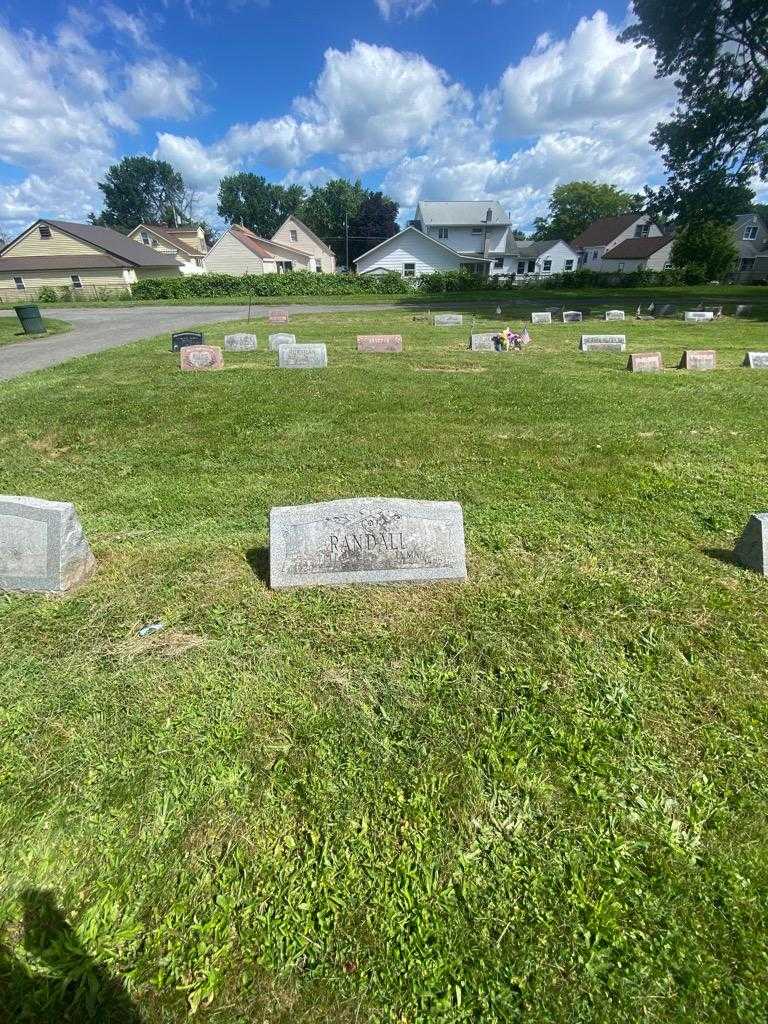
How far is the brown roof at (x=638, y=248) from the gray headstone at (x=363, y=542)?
66.0 meters

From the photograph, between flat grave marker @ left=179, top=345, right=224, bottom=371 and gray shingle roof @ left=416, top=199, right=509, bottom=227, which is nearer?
flat grave marker @ left=179, top=345, right=224, bottom=371

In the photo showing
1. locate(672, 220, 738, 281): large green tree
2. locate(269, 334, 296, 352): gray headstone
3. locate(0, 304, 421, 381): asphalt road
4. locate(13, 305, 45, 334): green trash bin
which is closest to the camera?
locate(269, 334, 296, 352): gray headstone

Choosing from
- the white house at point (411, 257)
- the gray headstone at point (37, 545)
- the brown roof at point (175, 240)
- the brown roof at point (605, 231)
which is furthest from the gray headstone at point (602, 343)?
the brown roof at point (175, 240)

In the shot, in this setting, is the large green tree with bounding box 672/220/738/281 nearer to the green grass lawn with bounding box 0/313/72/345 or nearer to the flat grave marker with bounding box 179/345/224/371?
the flat grave marker with bounding box 179/345/224/371

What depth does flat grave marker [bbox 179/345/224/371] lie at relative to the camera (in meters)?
11.4

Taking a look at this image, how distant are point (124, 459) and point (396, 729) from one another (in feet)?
18.1

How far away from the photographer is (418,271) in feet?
141

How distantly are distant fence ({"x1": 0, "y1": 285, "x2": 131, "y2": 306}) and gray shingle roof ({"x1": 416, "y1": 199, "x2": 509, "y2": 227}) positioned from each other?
31.0 meters

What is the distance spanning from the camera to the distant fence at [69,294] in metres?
36.9

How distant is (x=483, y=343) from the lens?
14.2 m

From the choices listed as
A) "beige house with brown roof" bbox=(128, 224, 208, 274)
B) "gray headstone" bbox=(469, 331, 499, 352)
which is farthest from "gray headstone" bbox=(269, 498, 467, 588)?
"beige house with brown roof" bbox=(128, 224, 208, 274)

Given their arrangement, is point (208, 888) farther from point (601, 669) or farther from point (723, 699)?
point (723, 699)

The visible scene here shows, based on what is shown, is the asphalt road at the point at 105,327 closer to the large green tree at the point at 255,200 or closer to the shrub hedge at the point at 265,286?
the shrub hedge at the point at 265,286

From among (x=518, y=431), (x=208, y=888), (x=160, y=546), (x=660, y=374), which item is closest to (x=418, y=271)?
(x=660, y=374)
